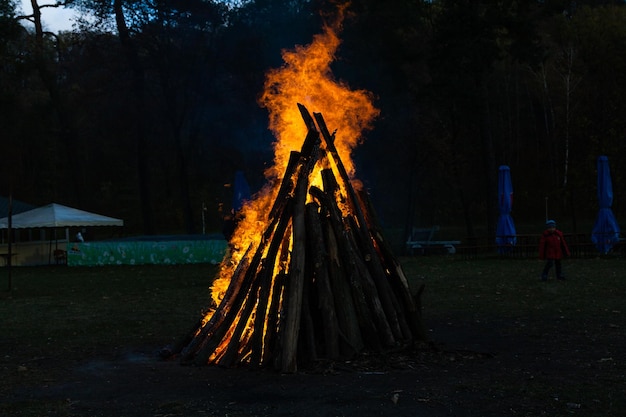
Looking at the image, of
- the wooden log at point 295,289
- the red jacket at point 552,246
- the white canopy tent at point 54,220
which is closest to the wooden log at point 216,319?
the wooden log at point 295,289

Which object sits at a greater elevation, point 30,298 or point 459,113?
point 459,113

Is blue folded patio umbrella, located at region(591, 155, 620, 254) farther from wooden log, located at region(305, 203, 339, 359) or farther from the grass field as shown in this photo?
wooden log, located at region(305, 203, 339, 359)

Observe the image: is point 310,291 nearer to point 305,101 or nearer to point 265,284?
point 265,284

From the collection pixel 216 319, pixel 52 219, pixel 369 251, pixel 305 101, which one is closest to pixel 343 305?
pixel 369 251

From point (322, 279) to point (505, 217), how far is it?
1925 centimetres

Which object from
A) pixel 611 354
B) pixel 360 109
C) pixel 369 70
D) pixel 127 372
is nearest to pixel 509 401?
pixel 611 354

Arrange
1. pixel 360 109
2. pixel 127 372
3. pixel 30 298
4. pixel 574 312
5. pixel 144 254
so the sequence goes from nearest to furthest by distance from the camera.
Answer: pixel 127 372 → pixel 360 109 → pixel 574 312 → pixel 30 298 → pixel 144 254

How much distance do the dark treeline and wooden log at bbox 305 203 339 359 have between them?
20299mm

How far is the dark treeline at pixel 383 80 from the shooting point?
3206cm

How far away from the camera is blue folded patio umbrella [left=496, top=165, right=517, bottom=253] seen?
26.2 meters

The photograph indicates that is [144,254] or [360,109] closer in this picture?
[360,109]

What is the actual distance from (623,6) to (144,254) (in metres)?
35.5

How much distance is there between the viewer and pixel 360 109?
10984 mm

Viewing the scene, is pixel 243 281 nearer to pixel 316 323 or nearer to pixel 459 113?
pixel 316 323
